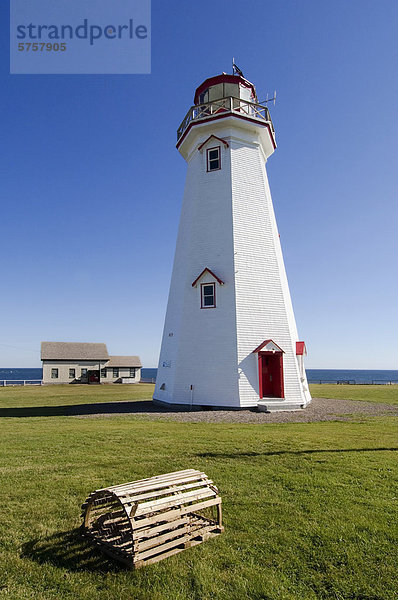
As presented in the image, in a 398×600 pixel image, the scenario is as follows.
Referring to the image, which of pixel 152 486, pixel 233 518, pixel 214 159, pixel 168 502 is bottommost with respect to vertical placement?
pixel 233 518

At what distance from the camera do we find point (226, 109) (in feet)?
66.0

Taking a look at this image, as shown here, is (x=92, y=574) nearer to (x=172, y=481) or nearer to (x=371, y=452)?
(x=172, y=481)

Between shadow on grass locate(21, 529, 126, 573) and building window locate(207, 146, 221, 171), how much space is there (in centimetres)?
1872

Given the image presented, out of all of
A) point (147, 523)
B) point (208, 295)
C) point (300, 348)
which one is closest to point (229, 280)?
point (208, 295)

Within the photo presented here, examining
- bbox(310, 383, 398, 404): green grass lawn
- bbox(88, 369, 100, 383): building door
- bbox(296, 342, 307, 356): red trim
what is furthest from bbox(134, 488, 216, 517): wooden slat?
bbox(88, 369, 100, 383): building door

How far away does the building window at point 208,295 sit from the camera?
18859mm

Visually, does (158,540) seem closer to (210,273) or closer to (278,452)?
(278,452)

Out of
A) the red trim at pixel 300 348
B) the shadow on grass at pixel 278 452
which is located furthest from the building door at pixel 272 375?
the shadow on grass at pixel 278 452

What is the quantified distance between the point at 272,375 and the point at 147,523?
588 inches

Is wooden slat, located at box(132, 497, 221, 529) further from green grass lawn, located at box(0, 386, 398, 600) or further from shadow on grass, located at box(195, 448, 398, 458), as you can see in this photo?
shadow on grass, located at box(195, 448, 398, 458)

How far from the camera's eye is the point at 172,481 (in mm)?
5230

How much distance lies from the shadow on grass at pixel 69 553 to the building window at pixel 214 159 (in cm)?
1872

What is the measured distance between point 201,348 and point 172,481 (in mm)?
13264

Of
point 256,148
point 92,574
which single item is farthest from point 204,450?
point 256,148
